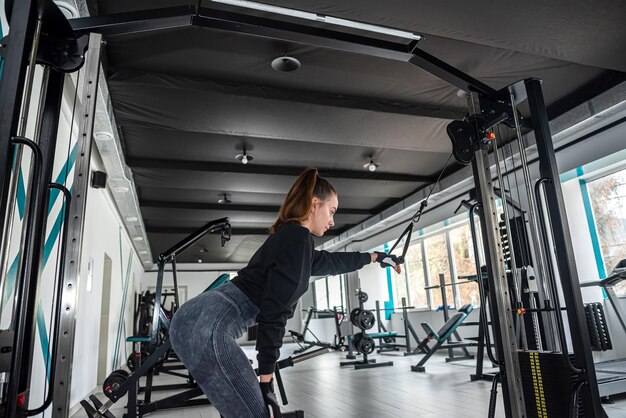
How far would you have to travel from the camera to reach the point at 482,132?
2471 millimetres

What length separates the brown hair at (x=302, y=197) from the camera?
1.57 metres

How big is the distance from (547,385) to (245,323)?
1.62 m

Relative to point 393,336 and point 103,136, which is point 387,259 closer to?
point 103,136

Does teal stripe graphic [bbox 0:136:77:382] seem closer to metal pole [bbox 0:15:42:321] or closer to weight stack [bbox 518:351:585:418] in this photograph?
metal pole [bbox 0:15:42:321]

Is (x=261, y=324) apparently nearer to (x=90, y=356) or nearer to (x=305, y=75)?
(x=305, y=75)

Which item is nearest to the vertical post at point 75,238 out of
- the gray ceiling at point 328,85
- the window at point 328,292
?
the gray ceiling at point 328,85

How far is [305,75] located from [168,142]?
2100mm

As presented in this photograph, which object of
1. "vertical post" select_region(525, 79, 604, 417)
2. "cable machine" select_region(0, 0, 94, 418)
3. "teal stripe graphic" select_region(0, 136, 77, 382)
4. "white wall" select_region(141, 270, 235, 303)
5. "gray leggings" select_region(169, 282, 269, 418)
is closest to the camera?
"gray leggings" select_region(169, 282, 269, 418)

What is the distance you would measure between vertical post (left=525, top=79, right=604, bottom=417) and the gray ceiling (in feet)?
3.23

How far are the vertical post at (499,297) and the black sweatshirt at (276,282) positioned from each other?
4.33 ft

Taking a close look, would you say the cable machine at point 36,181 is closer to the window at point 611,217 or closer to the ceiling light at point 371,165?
the ceiling light at point 371,165

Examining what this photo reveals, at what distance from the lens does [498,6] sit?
8.86ft

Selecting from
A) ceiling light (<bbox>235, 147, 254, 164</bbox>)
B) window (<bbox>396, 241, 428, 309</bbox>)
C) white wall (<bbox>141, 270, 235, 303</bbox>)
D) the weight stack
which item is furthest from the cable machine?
white wall (<bbox>141, 270, 235, 303</bbox>)

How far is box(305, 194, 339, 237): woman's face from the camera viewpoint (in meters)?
1.60
